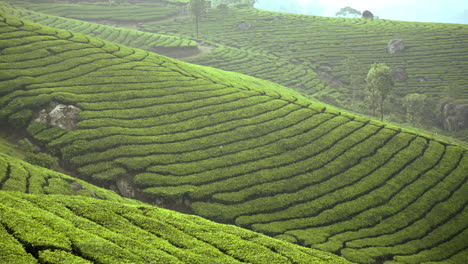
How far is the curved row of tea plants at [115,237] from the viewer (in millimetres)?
13500

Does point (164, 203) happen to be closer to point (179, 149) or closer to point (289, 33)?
point (179, 149)

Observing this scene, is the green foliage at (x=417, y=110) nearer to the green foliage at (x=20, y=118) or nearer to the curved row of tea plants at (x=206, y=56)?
the curved row of tea plants at (x=206, y=56)

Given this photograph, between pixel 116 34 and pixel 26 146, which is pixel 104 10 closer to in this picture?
pixel 116 34

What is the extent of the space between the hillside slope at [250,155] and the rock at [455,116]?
103ft

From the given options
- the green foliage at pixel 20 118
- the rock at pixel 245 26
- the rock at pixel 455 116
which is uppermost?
the rock at pixel 245 26

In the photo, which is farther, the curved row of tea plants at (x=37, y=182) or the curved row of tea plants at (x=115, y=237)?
the curved row of tea plants at (x=37, y=182)

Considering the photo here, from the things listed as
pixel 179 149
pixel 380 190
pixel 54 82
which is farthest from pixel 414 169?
pixel 54 82

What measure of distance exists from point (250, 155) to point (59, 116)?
1910 centimetres

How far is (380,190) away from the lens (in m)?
30.4

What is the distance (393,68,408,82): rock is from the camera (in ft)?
247

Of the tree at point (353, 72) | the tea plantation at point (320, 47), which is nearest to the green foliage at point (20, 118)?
the tea plantation at point (320, 47)

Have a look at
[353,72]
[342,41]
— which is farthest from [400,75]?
[342,41]

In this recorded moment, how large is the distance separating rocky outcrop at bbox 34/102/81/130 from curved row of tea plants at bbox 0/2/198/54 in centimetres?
4460

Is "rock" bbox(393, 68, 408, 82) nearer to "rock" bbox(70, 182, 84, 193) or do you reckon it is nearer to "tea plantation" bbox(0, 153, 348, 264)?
"tea plantation" bbox(0, 153, 348, 264)
